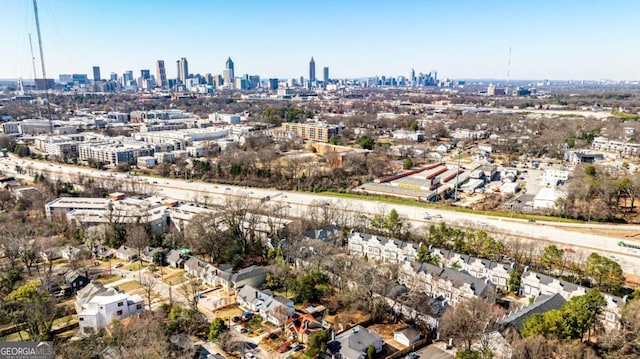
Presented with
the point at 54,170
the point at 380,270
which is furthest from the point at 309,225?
the point at 54,170

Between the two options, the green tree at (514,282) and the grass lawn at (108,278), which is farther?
the grass lawn at (108,278)

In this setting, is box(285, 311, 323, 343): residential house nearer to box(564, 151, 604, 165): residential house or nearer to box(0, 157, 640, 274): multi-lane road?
box(0, 157, 640, 274): multi-lane road

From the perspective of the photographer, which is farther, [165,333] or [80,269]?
[80,269]

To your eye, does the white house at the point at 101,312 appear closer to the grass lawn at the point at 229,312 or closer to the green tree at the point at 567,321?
the grass lawn at the point at 229,312

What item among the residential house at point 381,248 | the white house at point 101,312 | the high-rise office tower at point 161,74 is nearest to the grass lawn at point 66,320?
the white house at point 101,312

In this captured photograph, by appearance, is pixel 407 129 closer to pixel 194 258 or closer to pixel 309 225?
pixel 309 225

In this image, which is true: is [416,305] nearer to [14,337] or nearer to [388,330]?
[388,330]

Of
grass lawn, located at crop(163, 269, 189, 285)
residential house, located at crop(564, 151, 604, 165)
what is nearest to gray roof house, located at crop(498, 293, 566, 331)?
grass lawn, located at crop(163, 269, 189, 285)

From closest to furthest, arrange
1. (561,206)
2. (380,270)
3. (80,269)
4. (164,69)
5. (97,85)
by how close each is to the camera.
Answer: (380,270) < (80,269) < (561,206) < (97,85) < (164,69)
